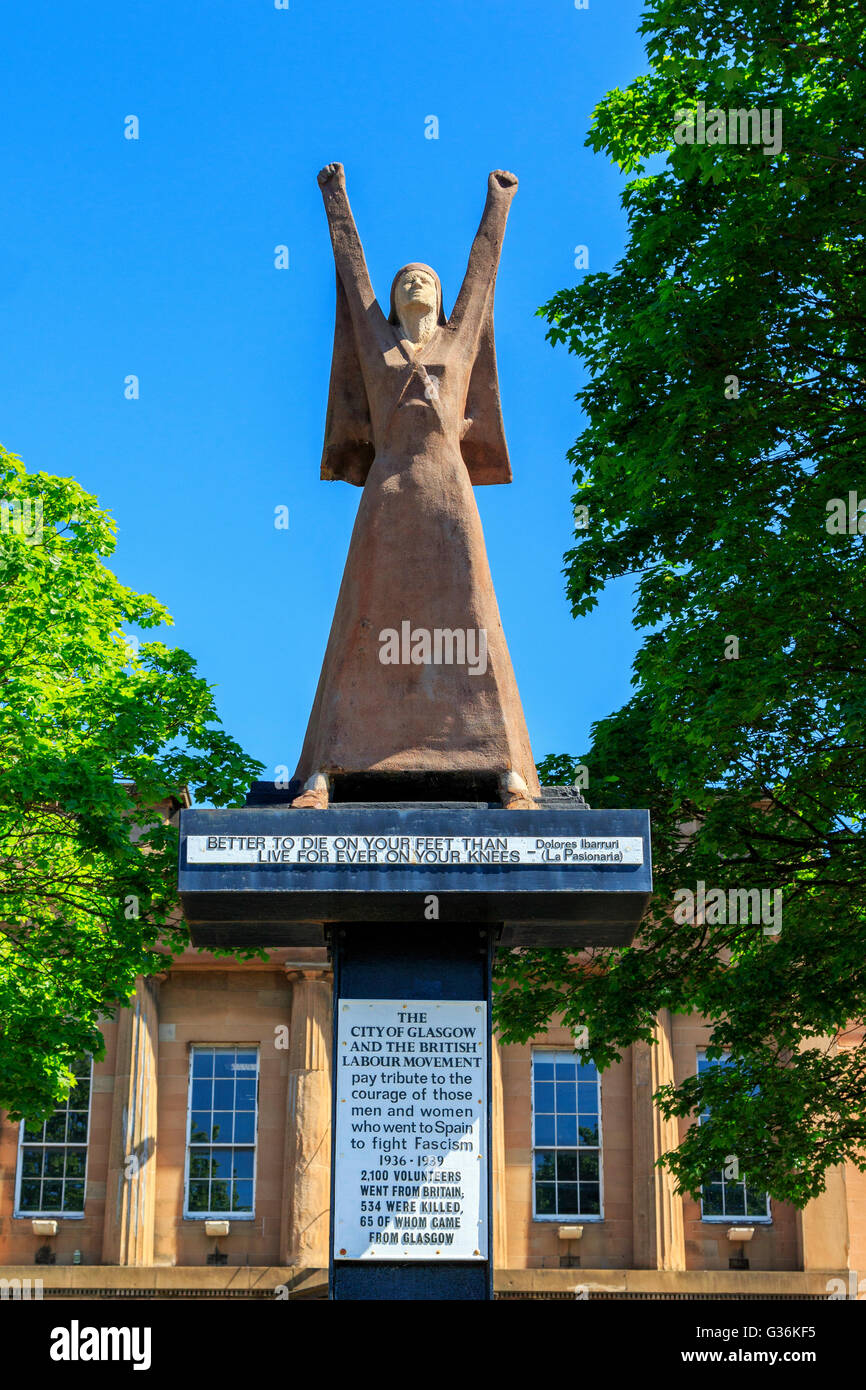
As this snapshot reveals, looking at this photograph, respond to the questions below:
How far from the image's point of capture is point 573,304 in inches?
701

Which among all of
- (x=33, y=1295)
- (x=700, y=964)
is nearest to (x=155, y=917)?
(x=700, y=964)

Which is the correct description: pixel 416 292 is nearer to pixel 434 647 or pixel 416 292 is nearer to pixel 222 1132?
pixel 434 647

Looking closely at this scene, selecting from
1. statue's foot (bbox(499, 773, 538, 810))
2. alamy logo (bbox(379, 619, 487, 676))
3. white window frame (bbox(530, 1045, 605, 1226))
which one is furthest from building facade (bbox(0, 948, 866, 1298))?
statue's foot (bbox(499, 773, 538, 810))

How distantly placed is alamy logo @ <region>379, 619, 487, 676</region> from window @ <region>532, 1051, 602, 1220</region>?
18.2 metres

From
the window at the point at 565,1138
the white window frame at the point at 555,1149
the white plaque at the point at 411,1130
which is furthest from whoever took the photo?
the window at the point at 565,1138

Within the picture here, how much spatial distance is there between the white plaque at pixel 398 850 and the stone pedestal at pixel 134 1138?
1879 cm

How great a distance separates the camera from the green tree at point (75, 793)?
17.4m

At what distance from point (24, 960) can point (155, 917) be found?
150 cm

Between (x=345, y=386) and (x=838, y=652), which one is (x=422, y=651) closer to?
(x=345, y=386)

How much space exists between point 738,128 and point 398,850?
8.49 metres

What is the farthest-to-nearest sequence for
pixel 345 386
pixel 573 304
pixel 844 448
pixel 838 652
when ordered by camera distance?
pixel 573 304 → pixel 844 448 → pixel 838 652 → pixel 345 386

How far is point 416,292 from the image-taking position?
11.3 m

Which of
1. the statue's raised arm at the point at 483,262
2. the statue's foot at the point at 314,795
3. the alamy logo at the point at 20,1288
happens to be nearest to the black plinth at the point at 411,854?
the statue's foot at the point at 314,795
